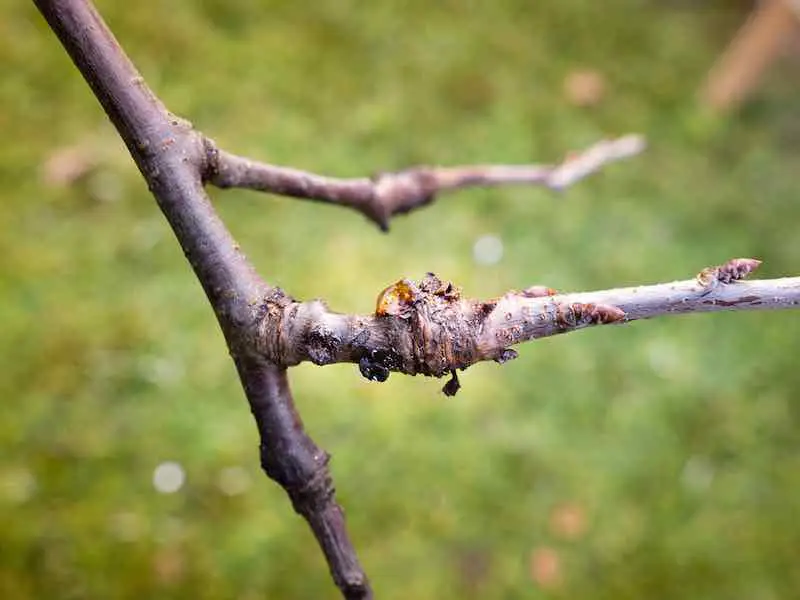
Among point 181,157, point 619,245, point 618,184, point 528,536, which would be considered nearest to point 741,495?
point 528,536

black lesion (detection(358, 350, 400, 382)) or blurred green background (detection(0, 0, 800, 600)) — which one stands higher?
blurred green background (detection(0, 0, 800, 600))

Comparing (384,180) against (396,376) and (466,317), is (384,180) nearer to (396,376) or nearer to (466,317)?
(466,317)

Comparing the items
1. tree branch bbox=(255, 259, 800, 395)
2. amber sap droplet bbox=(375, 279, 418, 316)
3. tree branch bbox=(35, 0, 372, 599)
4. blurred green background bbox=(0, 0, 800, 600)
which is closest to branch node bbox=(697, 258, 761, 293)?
tree branch bbox=(255, 259, 800, 395)

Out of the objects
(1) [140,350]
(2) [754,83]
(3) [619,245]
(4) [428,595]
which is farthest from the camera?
(2) [754,83]

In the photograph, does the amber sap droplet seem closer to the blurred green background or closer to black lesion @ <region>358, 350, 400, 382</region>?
black lesion @ <region>358, 350, 400, 382</region>

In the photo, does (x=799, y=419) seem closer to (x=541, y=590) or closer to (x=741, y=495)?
(x=741, y=495)
